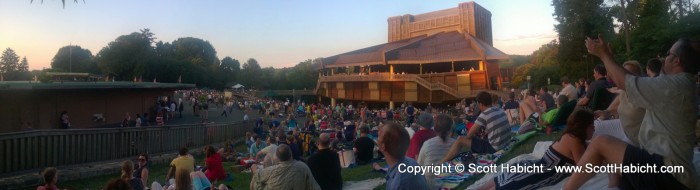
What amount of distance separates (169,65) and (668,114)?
209ft

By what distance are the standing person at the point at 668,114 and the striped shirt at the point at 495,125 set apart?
9.45 feet

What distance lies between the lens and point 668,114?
9.80ft

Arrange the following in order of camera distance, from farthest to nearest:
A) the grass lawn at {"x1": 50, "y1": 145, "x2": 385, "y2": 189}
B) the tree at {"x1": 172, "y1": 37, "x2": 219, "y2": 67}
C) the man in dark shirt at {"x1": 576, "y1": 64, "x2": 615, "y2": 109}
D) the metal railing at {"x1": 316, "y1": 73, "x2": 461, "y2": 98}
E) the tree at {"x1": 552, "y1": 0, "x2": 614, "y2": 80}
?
the tree at {"x1": 172, "y1": 37, "x2": 219, "y2": 67}, the metal railing at {"x1": 316, "y1": 73, "x2": 461, "y2": 98}, the tree at {"x1": 552, "y1": 0, "x2": 614, "y2": 80}, the grass lawn at {"x1": 50, "y1": 145, "x2": 385, "y2": 189}, the man in dark shirt at {"x1": 576, "y1": 64, "x2": 615, "y2": 109}

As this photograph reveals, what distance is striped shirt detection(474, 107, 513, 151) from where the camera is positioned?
6070 millimetres

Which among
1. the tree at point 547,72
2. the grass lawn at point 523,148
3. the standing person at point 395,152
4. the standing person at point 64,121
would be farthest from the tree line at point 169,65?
the standing person at point 395,152

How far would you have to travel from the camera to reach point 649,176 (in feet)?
10.2

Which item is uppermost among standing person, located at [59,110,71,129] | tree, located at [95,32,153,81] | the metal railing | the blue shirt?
tree, located at [95,32,153,81]

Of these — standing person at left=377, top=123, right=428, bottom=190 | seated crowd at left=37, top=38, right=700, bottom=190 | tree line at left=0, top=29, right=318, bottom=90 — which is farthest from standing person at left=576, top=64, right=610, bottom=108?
tree line at left=0, top=29, right=318, bottom=90

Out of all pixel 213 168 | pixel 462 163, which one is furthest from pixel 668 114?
pixel 213 168

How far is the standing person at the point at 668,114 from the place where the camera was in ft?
9.75

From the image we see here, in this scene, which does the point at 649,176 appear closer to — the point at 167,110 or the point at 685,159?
the point at 685,159

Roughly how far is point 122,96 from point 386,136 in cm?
2076

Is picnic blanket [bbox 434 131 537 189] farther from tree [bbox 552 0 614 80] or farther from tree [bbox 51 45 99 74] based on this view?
tree [bbox 51 45 99 74]

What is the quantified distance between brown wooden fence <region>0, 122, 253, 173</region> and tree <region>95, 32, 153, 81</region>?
48.4 metres
